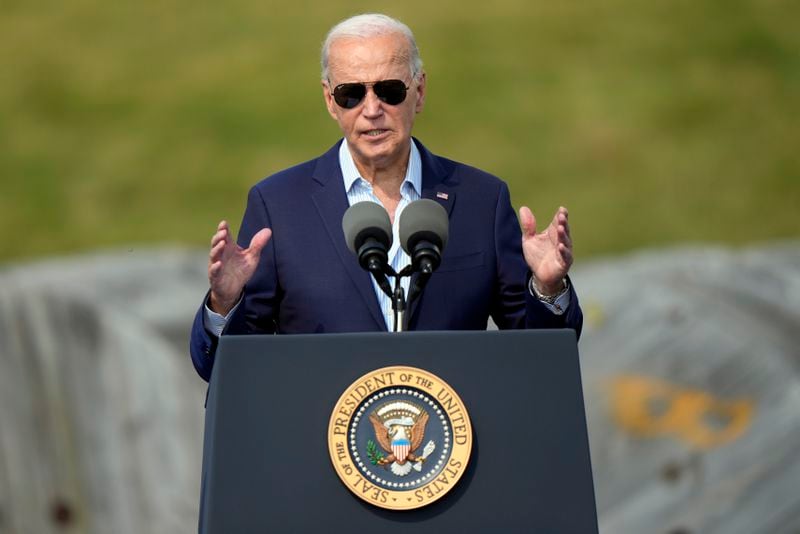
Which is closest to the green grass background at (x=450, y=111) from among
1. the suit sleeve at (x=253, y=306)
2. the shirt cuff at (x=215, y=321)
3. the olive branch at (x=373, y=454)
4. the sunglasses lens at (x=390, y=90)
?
the suit sleeve at (x=253, y=306)

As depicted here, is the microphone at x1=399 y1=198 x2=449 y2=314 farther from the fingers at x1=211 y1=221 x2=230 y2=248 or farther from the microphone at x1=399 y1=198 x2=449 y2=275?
the fingers at x1=211 y1=221 x2=230 y2=248

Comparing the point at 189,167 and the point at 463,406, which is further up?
the point at 189,167

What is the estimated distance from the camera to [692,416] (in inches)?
305

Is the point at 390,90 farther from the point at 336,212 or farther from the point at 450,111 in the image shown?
the point at 450,111

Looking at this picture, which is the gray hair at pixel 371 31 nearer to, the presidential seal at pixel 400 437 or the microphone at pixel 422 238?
the microphone at pixel 422 238

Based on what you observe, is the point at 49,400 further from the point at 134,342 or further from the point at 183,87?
the point at 183,87

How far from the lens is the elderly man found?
3.74 m

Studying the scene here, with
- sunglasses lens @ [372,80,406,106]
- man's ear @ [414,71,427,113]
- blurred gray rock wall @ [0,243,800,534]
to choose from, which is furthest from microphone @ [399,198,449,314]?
blurred gray rock wall @ [0,243,800,534]

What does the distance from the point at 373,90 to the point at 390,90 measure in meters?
0.04

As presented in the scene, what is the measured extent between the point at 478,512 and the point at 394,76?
1143 millimetres

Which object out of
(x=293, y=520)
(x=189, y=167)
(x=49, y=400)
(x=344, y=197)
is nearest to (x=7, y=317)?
(x=49, y=400)

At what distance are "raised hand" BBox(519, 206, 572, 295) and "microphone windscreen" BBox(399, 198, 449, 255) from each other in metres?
0.22

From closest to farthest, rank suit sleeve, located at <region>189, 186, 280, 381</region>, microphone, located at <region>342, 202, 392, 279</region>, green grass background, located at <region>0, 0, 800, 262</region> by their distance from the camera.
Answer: microphone, located at <region>342, 202, 392, 279</region> < suit sleeve, located at <region>189, 186, 280, 381</region> < green grass background, located at <region>0, 0, 800, 262</region>

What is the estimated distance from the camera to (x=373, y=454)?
3205 millimetres
